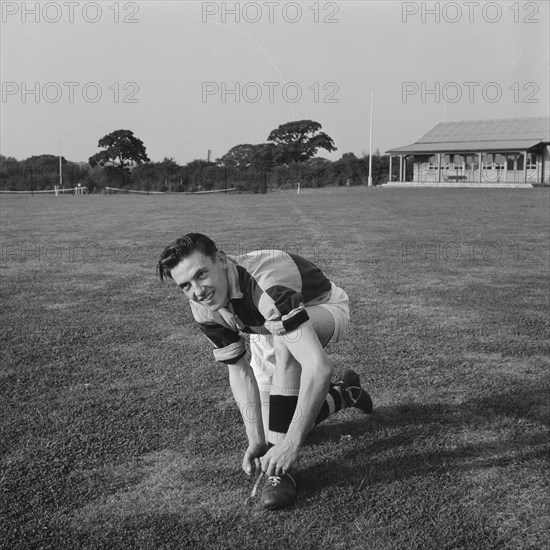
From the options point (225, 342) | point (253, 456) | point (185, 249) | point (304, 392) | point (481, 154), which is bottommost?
point (253, 456)

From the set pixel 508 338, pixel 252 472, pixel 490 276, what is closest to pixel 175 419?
pixel 252 472

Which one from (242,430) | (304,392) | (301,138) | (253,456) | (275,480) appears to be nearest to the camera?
(304,392)

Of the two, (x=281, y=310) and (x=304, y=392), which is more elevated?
(x=281, y=310)

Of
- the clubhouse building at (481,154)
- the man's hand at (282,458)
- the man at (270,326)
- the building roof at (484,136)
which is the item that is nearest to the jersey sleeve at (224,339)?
the man at (270,326)

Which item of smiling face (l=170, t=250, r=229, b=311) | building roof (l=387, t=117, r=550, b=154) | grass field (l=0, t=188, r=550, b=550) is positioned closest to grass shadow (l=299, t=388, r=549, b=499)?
grass field (l=0, t=188, r=550, b=550)

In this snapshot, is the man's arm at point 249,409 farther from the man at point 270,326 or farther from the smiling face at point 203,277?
the smiling face at point 203,277

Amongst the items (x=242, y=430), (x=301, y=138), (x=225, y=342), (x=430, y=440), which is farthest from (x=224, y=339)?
(x=301, y=138)

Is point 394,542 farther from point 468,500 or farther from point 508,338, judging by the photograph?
point 508,338

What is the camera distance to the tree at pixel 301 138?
68875mm

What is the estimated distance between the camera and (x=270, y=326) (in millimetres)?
3014

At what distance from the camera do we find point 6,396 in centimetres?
460

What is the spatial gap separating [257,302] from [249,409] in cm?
65

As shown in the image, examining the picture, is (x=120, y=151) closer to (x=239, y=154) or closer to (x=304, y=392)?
(x=239, y=154)

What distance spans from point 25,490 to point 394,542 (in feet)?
5.96
